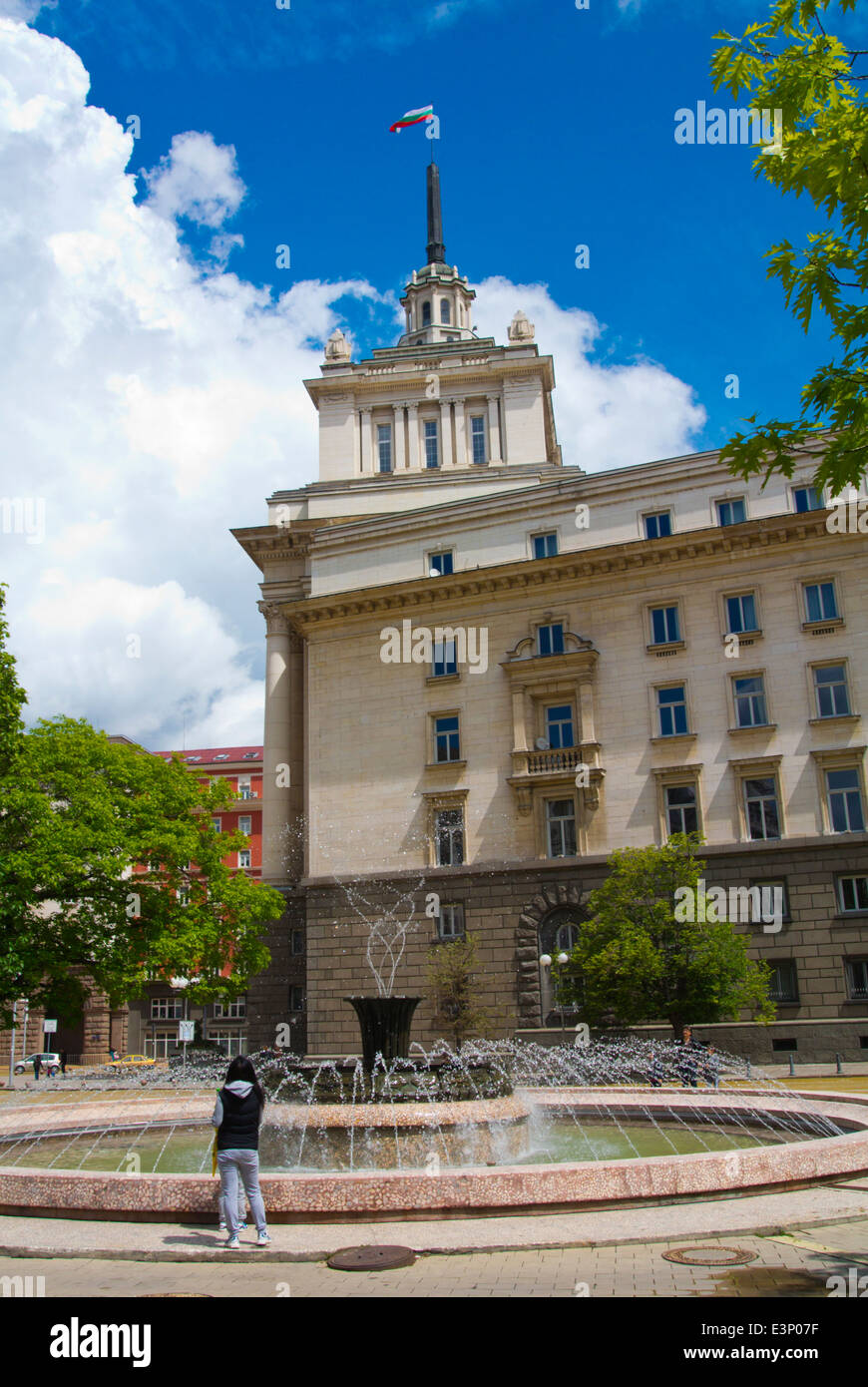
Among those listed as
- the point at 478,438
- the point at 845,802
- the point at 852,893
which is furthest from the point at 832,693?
the point at 478,438

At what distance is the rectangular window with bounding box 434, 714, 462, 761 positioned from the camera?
4406 centimetres

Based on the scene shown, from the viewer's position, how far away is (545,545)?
1766 inches

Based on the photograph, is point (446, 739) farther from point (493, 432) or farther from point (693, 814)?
point (493, 432)

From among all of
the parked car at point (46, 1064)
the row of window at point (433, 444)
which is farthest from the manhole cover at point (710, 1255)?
the row of window at point (433, 444)

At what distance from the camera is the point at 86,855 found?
35.4 m

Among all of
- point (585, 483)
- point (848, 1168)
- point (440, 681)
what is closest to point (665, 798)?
point (440, 681)

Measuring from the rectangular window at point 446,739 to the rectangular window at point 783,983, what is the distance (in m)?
14.6

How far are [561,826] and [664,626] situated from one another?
870cm

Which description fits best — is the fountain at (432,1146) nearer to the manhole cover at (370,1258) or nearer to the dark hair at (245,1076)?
the dark hair at (245,1076)

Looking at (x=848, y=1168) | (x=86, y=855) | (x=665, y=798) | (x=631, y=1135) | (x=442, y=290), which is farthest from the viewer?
(x=442, y=290)

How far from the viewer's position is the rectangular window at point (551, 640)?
43.3m

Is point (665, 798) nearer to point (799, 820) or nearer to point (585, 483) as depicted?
point (799, 820)
